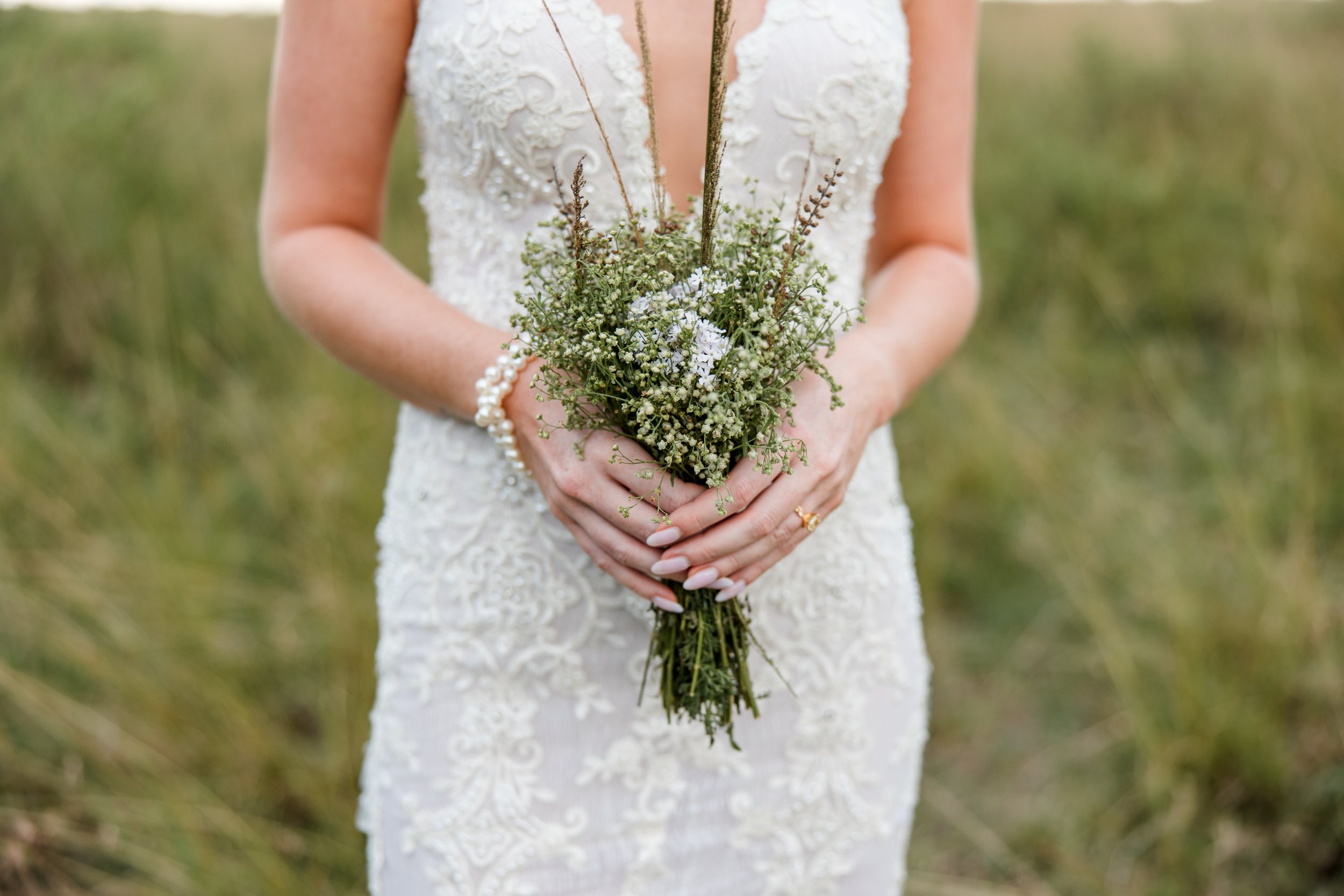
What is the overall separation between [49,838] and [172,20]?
8397mm

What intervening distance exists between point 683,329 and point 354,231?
78 centimetres

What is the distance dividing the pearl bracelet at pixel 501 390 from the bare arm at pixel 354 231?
0.06 feet

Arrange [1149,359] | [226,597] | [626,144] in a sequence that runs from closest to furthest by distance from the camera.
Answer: [626,144] < [226,597] < [1149,359]

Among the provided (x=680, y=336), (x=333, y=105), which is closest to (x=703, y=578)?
(x=680, y=336)

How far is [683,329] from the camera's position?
1043 millimetres

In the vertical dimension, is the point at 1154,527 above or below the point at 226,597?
Answer: above

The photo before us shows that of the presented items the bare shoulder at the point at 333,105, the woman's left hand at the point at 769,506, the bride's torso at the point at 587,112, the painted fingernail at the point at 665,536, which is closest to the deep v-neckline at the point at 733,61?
→ the bride's torso at the point at 587,112

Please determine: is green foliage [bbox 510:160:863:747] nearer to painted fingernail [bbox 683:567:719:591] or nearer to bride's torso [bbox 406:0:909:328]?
painted fingernail [bbox 683:567:719:591]

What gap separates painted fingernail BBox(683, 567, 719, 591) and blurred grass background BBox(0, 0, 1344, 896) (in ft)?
5.26

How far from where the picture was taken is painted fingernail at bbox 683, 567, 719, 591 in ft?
4.03

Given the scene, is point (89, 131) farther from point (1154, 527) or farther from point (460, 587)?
point (1154, 527)

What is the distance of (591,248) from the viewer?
1.10 meters

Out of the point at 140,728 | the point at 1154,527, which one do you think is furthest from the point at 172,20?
the point at 1154,527

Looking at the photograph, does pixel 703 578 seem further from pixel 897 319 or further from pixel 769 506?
pixel 897 319
